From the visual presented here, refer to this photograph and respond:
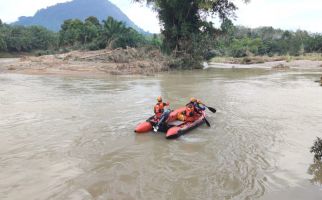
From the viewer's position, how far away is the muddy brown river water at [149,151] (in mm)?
6645

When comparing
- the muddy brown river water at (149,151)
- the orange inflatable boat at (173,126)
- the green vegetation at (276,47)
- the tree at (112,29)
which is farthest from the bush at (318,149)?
the green vegetation at (276,47)

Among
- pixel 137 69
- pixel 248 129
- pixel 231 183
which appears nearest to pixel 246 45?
pixel 137 69

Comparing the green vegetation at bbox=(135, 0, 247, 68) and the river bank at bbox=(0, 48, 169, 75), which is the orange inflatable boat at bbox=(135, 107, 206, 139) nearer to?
the river bank at bbox=(0, 48, 169, 75)

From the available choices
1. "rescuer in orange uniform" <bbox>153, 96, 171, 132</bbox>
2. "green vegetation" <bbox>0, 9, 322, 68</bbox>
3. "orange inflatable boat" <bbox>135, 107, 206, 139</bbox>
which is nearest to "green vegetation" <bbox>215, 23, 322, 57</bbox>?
"green vegetation" <bbox>0, 9, 322, 68</bbox>

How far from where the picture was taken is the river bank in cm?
2906

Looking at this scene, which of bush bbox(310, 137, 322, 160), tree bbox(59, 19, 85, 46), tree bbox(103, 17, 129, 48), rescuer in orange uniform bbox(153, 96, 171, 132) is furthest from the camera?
tree bbox(59, 19, 85, 46)

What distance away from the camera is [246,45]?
208 feet

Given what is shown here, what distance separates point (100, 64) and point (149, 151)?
73.9ft

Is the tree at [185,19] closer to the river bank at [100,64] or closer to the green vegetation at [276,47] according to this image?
the river bank at [100,64]

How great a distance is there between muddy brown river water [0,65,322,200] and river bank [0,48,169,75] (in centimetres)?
1233

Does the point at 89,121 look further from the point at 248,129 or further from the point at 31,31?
the point at 31,31

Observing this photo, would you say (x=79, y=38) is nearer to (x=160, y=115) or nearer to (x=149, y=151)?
(x=160, y=115)

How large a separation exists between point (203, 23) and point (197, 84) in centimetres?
1304

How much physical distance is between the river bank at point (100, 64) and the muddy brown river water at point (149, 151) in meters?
12.3
